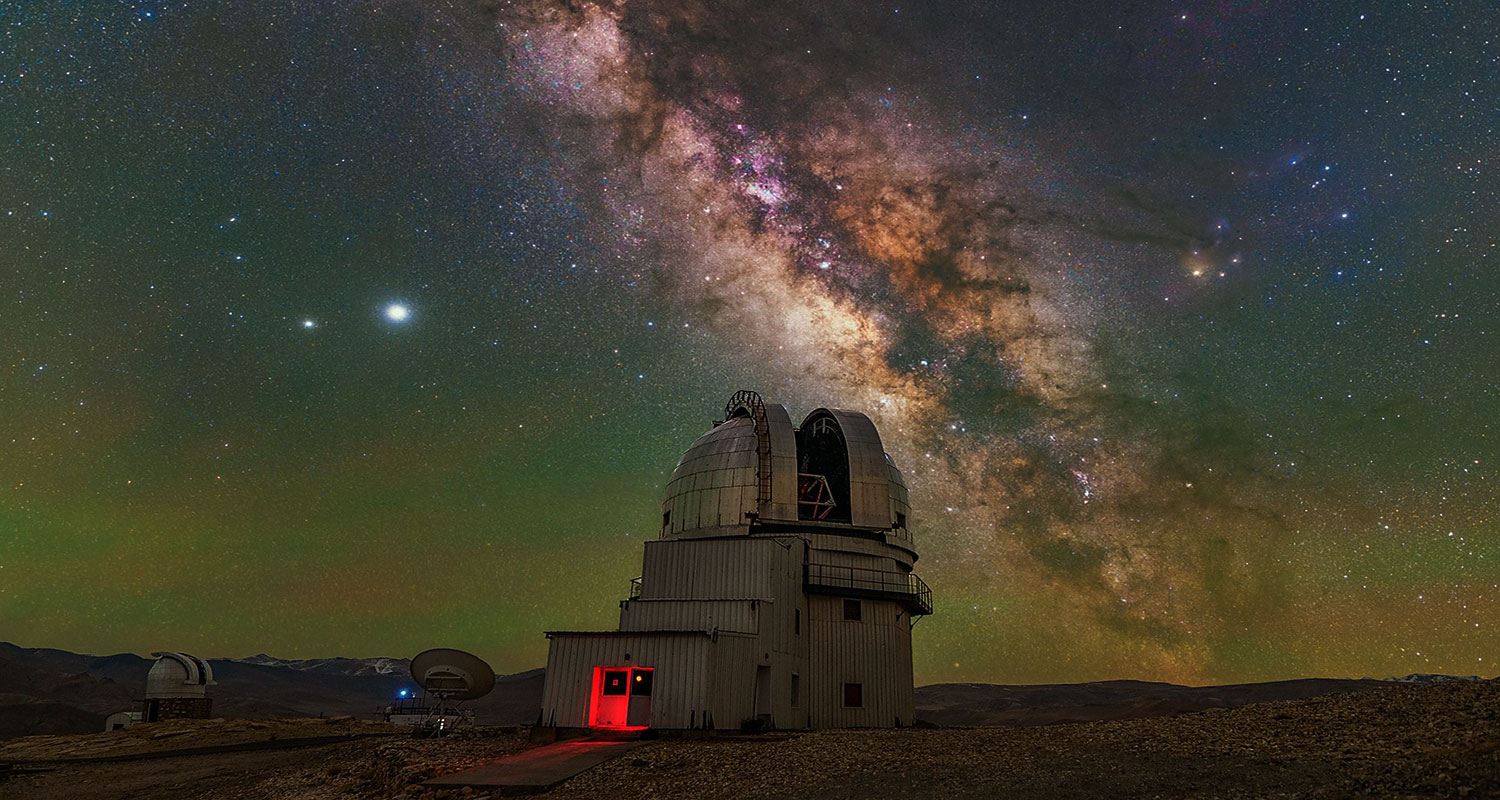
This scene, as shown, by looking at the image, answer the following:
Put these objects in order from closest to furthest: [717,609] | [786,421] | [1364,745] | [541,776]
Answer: [1364,745], [541,776], [717,609], [786,421]

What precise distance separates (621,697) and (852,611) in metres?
9.50

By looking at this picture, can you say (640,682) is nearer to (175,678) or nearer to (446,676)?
(446,676)

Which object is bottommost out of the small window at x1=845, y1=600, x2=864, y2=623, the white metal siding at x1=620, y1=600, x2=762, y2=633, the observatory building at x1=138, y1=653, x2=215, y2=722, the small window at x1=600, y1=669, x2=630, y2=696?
the observatory building at x1=138, y1=653, x2=215, y2=722

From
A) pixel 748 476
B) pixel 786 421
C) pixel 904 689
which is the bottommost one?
pixel 904 689

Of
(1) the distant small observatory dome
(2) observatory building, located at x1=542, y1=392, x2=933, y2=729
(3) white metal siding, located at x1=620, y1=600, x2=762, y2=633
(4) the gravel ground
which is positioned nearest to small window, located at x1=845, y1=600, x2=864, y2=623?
(2) observatory building, located at x1=542, y1=392, x2=933, y2=729

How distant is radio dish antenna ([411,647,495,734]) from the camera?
27.7m

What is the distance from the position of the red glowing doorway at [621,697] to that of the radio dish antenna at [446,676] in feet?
28.3

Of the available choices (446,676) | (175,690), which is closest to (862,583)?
(446,676)

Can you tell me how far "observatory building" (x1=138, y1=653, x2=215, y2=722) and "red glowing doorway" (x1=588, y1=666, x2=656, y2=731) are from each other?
107 feet

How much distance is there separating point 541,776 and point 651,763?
217 cm

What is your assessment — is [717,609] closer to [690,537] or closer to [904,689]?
[690,537]

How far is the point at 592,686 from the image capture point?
21734 mm

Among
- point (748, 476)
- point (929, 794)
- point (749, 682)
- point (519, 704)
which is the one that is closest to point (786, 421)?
point (748, 476)

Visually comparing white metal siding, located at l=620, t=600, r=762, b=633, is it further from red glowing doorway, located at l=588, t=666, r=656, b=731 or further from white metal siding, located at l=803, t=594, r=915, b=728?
white metal siding, located at l=803, t=594, r=915, b=728
